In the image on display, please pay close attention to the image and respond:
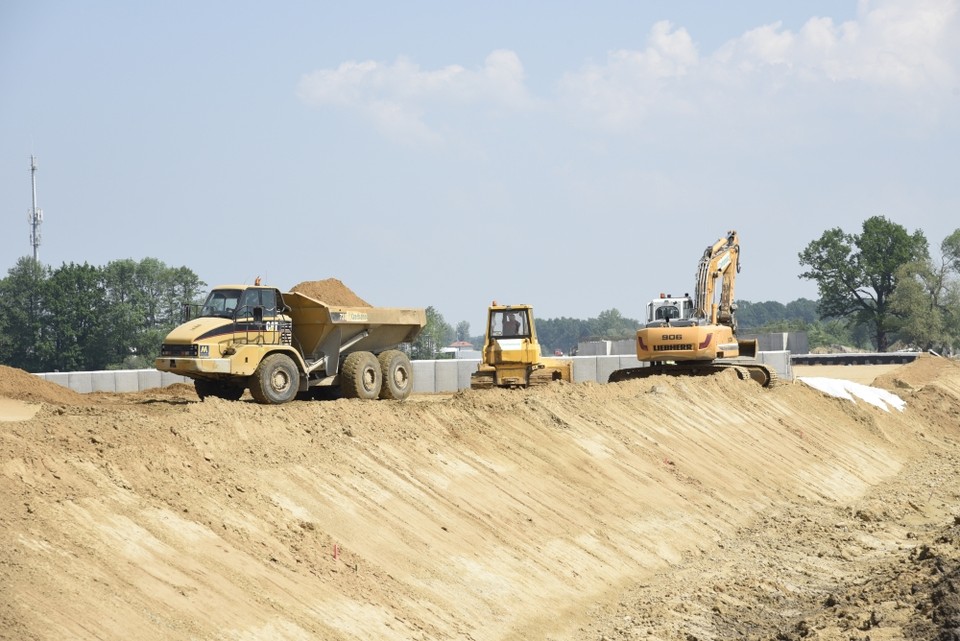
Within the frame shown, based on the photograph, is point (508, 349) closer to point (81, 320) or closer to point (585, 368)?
point (585, 368)

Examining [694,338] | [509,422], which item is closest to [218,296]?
[509,422]

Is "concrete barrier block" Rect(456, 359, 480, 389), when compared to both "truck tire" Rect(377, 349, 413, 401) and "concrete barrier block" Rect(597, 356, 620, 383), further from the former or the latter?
"truck tire" Rect(377, 349, 413, 401)

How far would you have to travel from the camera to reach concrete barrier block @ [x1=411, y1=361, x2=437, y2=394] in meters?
36.5

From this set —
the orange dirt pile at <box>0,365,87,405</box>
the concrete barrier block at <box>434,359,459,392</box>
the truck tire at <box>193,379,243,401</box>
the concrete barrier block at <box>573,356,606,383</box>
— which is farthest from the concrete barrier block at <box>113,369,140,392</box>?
the concrete barrier block at <box>573,356,606,383</box>

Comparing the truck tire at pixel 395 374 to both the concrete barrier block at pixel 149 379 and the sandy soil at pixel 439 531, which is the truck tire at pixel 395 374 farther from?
the concrete barrier block at pixel 149 379

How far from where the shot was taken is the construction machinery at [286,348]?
20.8m

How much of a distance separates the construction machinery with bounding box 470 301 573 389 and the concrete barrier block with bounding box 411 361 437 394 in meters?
7.10

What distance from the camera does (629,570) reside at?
52.9 feet

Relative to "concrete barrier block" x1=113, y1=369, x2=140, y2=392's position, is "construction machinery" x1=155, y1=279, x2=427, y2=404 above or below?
above

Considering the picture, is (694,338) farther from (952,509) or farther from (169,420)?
(169,420)

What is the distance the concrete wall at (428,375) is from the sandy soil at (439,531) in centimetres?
837

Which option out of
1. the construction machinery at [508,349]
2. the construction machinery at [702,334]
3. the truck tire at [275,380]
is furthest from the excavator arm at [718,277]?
the truck tire at [275,380]

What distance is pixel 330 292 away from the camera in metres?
28.6

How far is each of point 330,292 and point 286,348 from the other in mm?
7124
